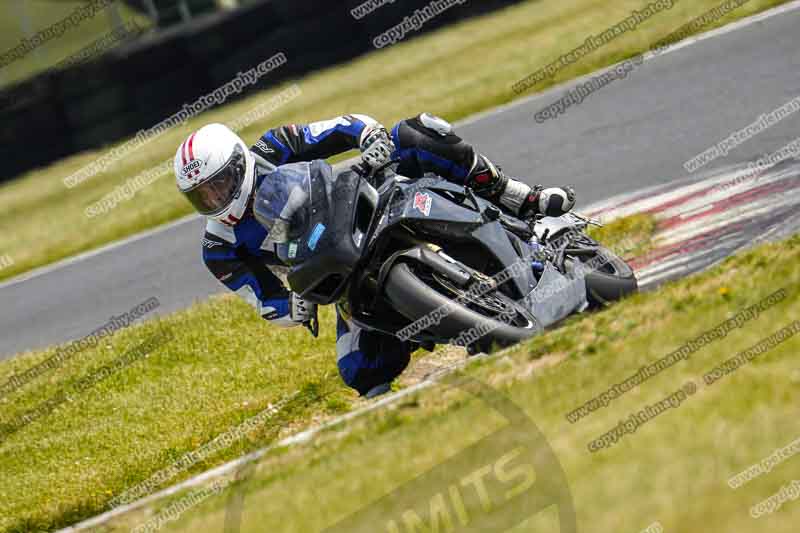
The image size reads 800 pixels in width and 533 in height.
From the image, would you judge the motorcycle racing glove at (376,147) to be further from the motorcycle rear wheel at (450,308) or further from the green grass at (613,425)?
the green grass at (613,425)

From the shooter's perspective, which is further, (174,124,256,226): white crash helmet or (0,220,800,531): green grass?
(174,124,256,226): white crash helmet

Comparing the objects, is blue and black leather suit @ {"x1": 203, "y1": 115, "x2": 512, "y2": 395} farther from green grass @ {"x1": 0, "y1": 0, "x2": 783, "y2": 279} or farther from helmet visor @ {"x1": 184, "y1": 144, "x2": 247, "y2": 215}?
green grass @ {"x1": 0, "y1": 0, "x2": 783, "y2": 279}

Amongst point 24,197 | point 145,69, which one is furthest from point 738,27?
point 24,197

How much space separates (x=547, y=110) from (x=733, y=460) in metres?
10.4

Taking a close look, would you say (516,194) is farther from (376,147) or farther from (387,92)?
(387,92)

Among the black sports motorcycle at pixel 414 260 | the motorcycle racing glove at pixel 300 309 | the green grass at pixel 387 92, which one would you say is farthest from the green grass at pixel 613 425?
the green grass at pixel 387 92

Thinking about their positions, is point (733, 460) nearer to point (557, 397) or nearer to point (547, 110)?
point (557, 397)

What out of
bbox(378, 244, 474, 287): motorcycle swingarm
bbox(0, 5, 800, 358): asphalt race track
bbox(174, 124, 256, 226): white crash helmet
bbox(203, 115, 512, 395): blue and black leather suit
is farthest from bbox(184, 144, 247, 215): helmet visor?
bbox(0, 5, 800, 358): asphalt race track

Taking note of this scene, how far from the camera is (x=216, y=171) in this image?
20.8 ft

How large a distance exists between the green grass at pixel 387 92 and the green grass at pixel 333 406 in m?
5.69

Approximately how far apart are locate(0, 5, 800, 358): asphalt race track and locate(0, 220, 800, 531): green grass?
1185mm

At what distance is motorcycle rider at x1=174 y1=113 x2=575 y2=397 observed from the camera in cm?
694

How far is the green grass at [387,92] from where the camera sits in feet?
51.9

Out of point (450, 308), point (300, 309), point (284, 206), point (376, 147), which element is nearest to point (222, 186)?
point (284, 206)
